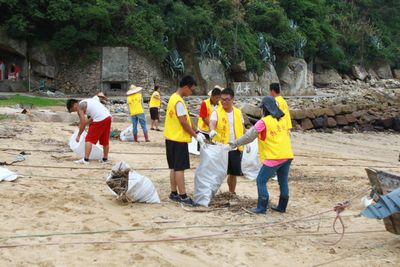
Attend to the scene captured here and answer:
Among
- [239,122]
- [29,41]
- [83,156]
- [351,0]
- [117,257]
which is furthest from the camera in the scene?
[351,0]

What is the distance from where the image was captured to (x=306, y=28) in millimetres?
45688

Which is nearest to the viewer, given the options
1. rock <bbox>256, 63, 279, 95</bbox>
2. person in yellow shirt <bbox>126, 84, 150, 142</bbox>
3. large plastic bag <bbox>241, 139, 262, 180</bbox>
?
large plastic bag <bbox>241, 139, 262, 180</bbox>

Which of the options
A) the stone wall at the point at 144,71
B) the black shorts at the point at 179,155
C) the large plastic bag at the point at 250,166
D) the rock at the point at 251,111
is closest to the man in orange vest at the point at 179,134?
the black shorts at the point at 179,155

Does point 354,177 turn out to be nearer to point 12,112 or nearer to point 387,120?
point 12,112

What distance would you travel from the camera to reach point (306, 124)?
21484 mm

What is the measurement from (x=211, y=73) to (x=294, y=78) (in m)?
9.13

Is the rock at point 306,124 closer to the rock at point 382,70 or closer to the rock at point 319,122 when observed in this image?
the rock at point 319,122

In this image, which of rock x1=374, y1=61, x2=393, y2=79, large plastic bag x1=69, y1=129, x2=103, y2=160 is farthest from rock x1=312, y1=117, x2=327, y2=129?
rock x1=374, y1=61, x2=393, y2=79

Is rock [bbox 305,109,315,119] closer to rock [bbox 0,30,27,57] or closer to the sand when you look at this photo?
the sand

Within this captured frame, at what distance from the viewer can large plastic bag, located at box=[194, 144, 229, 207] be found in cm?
666

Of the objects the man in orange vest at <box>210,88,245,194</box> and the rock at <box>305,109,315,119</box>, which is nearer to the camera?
the man in orange vest at <box>210,88,245,194</box>

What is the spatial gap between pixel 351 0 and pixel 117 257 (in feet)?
191

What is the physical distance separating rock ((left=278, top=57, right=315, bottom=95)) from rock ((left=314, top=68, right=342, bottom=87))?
266 inches

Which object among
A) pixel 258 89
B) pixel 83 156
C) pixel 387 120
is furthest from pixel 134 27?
pixel 83 156
